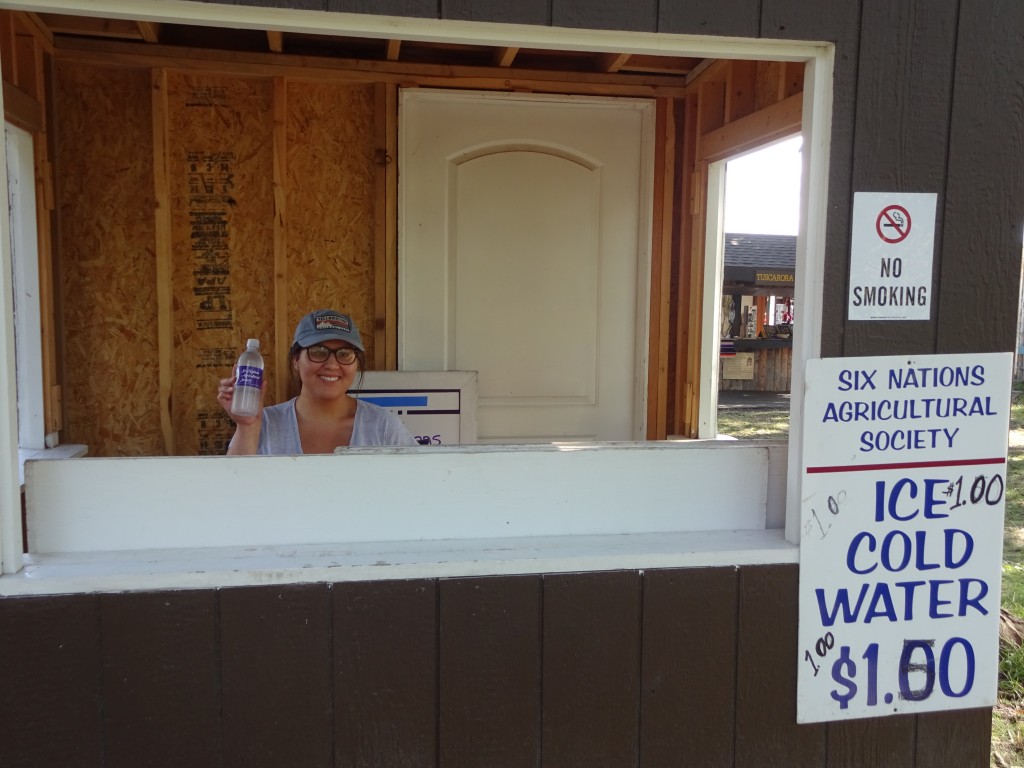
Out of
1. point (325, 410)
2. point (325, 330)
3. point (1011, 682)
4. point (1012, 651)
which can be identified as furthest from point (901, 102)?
point (1012, 651)

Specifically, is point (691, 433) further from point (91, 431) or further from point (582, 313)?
point (91, 431)

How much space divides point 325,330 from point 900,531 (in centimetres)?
191

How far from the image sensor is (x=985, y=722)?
1.99 metres

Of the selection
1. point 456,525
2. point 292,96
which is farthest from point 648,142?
point 456,525

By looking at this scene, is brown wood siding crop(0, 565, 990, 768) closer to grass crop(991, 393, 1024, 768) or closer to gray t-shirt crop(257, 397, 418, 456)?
grass crop(991, 393, 1024, 768)


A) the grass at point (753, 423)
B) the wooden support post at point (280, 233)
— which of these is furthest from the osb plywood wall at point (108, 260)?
the grass at point (753, 423)

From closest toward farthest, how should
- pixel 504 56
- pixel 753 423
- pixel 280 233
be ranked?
pixel 504 56
pixel 280 233
pixel 753 423

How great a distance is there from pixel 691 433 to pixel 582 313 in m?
0.82

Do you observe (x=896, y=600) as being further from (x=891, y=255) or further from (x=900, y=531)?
(x=891, y=255)

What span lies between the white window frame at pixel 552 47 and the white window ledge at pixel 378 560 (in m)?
0.01

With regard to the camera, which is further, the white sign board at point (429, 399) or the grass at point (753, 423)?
the grass at point (753, 423)

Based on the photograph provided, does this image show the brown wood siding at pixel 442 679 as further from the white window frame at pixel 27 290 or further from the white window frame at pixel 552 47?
the white window frame at pixel 27 290

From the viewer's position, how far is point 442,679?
176 centimetres

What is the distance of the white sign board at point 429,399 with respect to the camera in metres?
3.58
